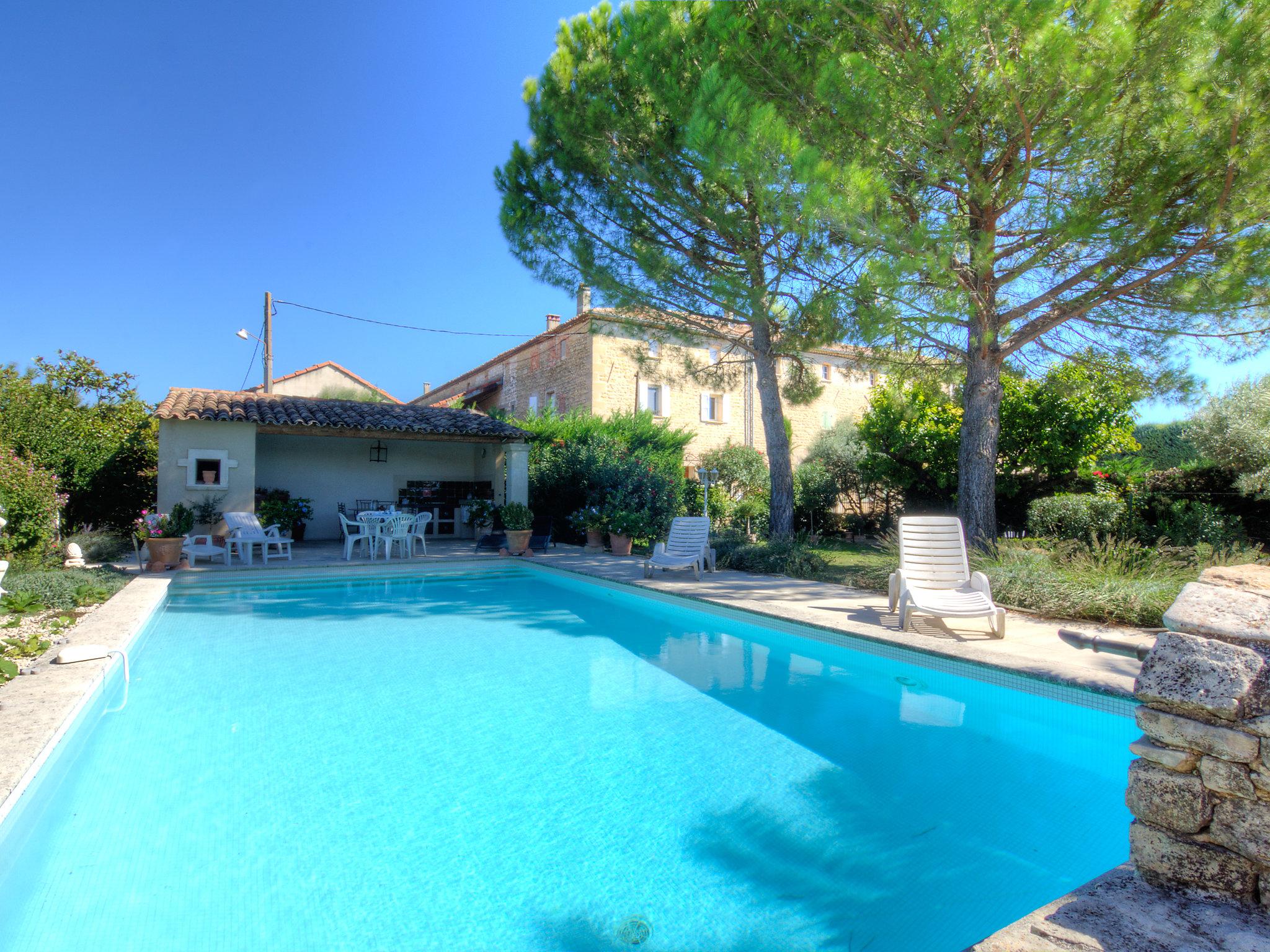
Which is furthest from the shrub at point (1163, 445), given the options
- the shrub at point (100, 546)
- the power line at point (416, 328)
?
the shrub at point (100, 546)

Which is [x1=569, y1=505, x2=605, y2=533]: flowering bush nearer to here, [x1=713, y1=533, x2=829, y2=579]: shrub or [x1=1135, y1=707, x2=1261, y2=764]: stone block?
[x1=713, y1=533, x2=829, y2=579]: shrub

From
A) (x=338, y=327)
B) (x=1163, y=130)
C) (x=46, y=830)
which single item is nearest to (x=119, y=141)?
(x=338, y=327)

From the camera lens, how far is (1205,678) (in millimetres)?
1892

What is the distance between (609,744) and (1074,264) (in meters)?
7.72

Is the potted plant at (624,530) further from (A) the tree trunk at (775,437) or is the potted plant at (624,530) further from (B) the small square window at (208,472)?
(B) the small square window at (208,472)

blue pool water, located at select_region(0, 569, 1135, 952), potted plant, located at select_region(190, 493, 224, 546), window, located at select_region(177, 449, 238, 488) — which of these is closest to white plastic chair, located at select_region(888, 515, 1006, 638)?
blue pool water, located at select_region(0, 569, 1135, 952)

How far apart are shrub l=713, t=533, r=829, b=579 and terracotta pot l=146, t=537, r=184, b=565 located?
317 inches

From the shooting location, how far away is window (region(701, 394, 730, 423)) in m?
21.1

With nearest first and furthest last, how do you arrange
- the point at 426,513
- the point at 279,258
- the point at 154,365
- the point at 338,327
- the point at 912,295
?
the point at 912,295, the point at 426,513, the point at 154,365, the point at 279,258, the point at 338,327

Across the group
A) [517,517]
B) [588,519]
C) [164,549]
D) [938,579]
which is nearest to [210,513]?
[164,549]

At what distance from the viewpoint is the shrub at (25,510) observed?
305 inches

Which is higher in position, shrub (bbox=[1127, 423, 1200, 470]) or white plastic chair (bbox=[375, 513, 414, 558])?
shrub (bbox=[1127, 423, 1200, 470])

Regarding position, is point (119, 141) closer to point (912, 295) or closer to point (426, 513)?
point (426, 513)

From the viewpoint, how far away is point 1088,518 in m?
10.1
